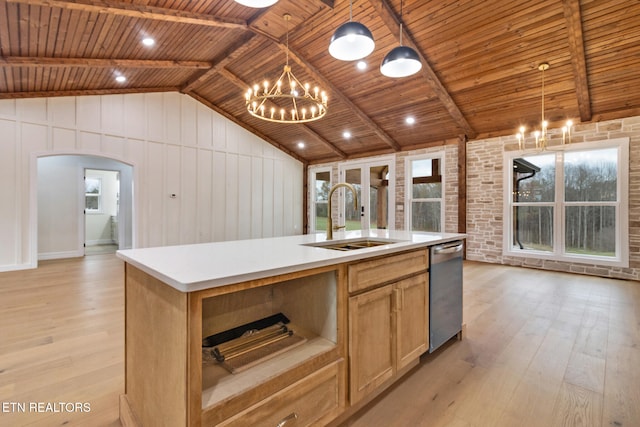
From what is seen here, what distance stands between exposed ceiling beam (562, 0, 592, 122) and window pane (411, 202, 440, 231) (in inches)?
119

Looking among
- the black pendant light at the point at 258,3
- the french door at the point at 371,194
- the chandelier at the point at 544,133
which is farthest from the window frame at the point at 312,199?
Result: the black pendant light at the point at 258,3

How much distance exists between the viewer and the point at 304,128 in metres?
7.74

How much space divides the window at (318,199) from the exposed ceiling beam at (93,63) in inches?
183

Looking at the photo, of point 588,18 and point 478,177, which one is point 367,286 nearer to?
point 588,18

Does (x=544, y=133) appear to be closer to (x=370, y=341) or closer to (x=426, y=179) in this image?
(x=426, y=179)

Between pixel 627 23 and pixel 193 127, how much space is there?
25.5 feet

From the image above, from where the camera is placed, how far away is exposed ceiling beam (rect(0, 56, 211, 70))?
420 cm

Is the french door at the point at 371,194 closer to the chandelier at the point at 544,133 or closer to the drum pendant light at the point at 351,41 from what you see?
the chandelier at the point at 544,133

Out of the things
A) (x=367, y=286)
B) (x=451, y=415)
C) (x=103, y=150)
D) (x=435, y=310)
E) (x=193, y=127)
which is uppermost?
(x=193, y=127)

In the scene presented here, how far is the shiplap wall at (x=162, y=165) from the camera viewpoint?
5387mm

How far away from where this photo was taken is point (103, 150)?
618 cm

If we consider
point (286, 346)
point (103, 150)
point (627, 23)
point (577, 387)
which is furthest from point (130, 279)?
point (103, 150)

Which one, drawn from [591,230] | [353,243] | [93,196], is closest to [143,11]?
[353,243]

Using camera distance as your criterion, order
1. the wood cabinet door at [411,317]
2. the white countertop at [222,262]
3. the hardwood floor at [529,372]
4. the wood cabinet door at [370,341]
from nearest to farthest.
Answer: the white countertop at [222,262], the wood cabinet door at [370,341], the hardwood floor at [529,372], the wood cabinet door at [411,317]
